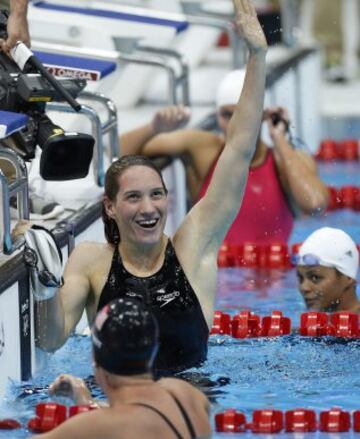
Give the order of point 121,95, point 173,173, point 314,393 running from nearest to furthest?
point 314,393 → point 173,173 → point 121,95

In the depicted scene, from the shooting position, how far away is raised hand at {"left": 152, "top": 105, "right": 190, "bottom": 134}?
7.77 metres

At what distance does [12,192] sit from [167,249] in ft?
2.25

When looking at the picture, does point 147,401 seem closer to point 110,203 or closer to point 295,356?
point 110,203

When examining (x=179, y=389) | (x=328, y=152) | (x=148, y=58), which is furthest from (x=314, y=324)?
(x=328, y=152)

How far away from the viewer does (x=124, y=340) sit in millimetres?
3969

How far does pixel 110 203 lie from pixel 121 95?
16.4 feet

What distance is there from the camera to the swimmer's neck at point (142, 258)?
5.34 metres

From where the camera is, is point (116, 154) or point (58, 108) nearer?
point (58, 108)

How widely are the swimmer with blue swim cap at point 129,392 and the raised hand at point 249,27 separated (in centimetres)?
146

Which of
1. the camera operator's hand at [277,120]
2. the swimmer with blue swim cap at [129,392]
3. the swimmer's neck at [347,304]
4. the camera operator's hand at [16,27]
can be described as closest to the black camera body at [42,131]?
the camera operator's hand at [16,27]

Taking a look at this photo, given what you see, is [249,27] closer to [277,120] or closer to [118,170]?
[118,170]

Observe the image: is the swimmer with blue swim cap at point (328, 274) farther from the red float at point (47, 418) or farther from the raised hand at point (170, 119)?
the red float at point (47, 418)

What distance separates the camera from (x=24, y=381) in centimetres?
586

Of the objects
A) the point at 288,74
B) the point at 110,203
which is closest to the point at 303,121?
the point at 288,74
